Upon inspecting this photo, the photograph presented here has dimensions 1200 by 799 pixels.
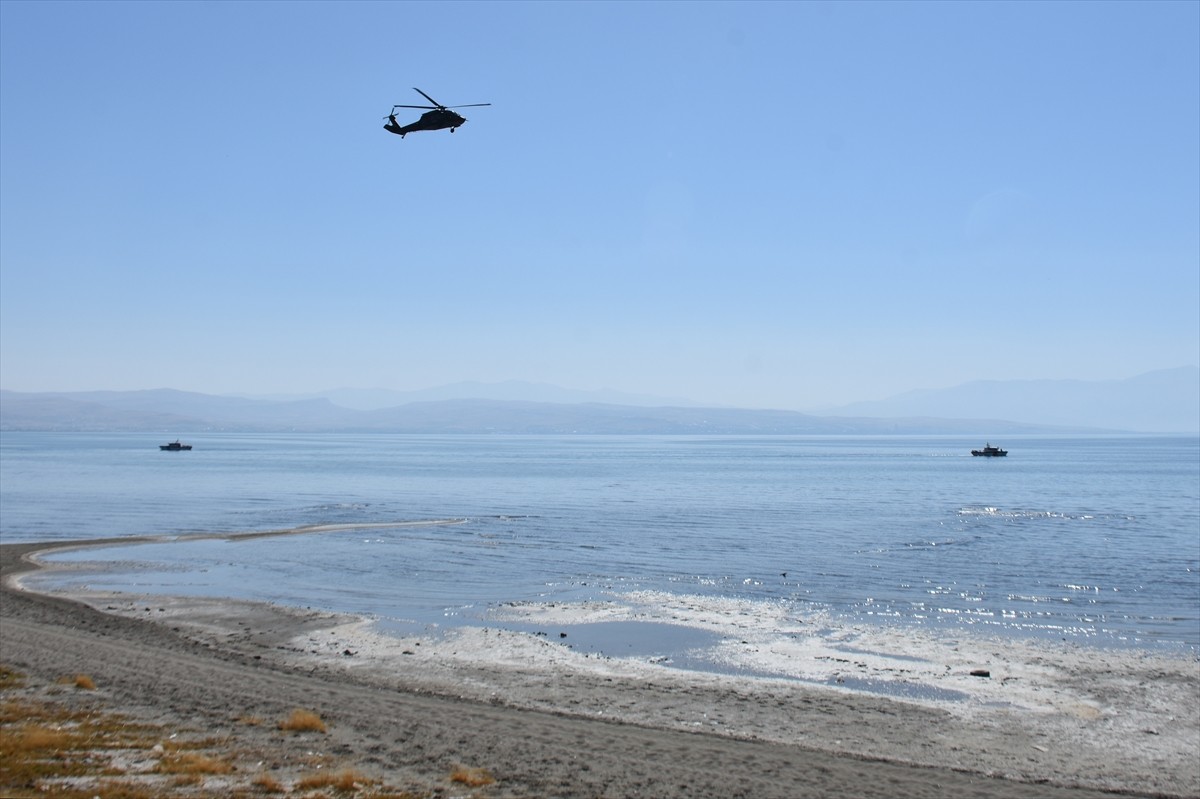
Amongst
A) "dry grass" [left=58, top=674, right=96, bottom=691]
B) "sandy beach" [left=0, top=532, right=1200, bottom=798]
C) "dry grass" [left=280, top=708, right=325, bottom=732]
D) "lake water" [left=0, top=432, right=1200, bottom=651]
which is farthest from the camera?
"lake water" [left=0, top=432, right=1200, bottom=651]

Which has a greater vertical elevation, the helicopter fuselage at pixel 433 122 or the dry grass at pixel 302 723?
the helicopter fuselage at pixel 433 122

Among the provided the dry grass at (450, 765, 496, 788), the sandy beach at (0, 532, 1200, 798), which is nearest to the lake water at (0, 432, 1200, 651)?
the sandy beach at (0, 532, 1200, 798)

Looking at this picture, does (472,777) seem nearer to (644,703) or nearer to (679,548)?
(644,703)

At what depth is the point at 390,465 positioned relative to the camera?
153375 mm

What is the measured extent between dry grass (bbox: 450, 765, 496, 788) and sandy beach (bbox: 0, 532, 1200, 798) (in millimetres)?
86

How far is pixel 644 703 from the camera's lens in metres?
20.8

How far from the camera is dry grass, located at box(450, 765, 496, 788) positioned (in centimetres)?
1419

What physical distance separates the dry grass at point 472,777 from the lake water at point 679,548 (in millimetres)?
16143

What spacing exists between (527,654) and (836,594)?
14794 mm

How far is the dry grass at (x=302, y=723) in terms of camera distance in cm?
1677

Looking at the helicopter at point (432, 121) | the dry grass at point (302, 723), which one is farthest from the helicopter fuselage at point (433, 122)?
the dry grass at point (302, 723)

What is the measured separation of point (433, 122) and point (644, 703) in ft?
44.3

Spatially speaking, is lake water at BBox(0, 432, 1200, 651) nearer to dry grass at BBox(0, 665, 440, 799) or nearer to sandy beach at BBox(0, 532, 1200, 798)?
sandy beach at BBox(0, 532, 1200, 798)

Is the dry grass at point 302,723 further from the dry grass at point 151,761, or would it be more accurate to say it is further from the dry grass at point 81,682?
the dry grass at point 81,682
